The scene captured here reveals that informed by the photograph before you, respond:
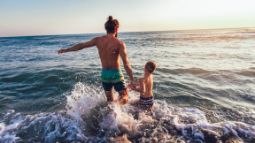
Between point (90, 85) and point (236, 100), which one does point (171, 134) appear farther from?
point (90, 85)

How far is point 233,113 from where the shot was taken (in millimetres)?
6848

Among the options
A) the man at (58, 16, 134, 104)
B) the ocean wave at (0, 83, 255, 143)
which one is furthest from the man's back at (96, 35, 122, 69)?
the ocean wave at (0, 83, 255, 143)

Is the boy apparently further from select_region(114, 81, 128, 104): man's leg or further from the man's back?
the man's back

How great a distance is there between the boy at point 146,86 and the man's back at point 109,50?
1.01 metres

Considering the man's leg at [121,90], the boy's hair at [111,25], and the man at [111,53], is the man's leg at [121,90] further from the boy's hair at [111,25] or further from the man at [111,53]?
the boy's hair at [111,25]

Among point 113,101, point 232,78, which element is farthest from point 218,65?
point 113,101

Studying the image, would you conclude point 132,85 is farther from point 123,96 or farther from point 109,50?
point 109,50

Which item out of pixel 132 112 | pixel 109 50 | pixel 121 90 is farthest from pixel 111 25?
pixel 132 112

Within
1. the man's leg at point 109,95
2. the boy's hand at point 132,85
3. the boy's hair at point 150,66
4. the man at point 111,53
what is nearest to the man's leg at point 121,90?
the man at point 111,53

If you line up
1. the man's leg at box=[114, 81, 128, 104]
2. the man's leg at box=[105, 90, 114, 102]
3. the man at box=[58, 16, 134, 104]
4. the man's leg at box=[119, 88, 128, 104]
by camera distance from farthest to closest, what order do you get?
the man's leg at box=[105, 90, 114, 102], the man's leg at box=[119, 88, 128, 104], the man's leg at box=[114, 81, 128, 104], the man at box=[58, 16, 134, 104]

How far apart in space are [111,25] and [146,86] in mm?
2022

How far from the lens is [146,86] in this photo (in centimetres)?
629

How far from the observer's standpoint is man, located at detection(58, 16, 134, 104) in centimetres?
521

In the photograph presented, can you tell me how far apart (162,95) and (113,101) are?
3.08 metres
